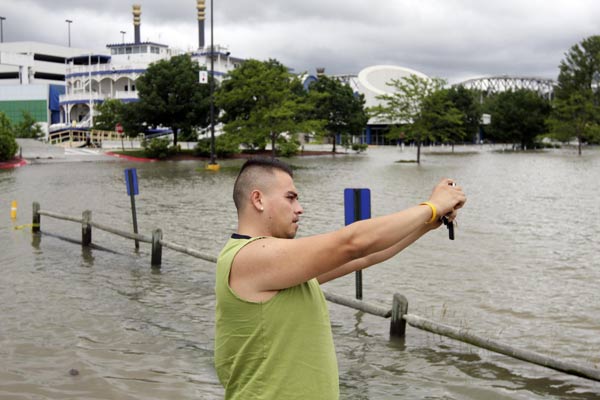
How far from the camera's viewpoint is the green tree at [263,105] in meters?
43.8

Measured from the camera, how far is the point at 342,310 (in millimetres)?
8906

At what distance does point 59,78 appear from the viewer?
110 metres

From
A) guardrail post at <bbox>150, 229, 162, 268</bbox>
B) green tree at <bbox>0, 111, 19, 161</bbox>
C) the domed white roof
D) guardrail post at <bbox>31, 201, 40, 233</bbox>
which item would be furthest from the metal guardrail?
the domed white roof

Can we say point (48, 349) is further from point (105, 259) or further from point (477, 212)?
point (477, 212)

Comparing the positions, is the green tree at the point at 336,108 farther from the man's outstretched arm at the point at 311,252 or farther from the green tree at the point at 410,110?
the man's outstretched arm at the point at 311,252

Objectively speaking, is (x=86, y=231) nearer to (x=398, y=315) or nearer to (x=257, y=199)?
(x=398, y=315)

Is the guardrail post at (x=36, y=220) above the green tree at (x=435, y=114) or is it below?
below

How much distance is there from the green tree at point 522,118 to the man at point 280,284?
8688 centimetres

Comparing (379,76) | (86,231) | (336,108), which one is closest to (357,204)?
(86,231)

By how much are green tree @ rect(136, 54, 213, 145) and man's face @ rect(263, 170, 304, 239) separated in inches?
2257

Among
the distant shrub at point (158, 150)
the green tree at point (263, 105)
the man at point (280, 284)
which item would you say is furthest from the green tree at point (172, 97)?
the man at point (280, 284)

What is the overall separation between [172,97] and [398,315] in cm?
5415

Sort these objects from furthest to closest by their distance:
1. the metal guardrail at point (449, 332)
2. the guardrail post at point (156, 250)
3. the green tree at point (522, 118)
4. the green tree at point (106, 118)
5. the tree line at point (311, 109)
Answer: the green tree at point (522, 118)
the green tree at point (106, 118)
the tree line at point (311, 109)
the guardrail post at point (156, 250)
the metal guardrail at point (449, 332)

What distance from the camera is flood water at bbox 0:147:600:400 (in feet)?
20.6
